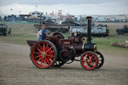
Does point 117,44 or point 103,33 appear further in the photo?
point 103,33

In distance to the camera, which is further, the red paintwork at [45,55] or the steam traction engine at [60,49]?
the red paintwork at [45,55]

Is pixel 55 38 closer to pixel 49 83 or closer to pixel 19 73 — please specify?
pixel 19 73

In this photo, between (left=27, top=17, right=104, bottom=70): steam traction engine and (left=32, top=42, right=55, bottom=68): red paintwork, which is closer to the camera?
(left=27, top=17, right=104, bottom=70): steam traction engine

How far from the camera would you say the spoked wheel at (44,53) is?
1027 cm

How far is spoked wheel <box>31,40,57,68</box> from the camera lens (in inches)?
404

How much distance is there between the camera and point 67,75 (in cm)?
893

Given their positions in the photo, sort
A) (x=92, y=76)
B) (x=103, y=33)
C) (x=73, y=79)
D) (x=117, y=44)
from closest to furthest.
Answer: (x=73, y=79) → (x=92, y=76) → (x=117, y=44) → (x=103, y=33)

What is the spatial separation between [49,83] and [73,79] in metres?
0.85

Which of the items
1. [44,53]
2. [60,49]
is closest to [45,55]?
[44,53]

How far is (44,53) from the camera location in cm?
1041

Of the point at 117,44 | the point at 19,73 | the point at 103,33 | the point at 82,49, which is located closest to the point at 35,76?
the point at 19,73

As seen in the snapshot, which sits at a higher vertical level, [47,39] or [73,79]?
[47,39]

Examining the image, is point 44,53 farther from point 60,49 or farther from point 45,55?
point 60,49

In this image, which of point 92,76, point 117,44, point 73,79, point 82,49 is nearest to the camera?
point 73,79
